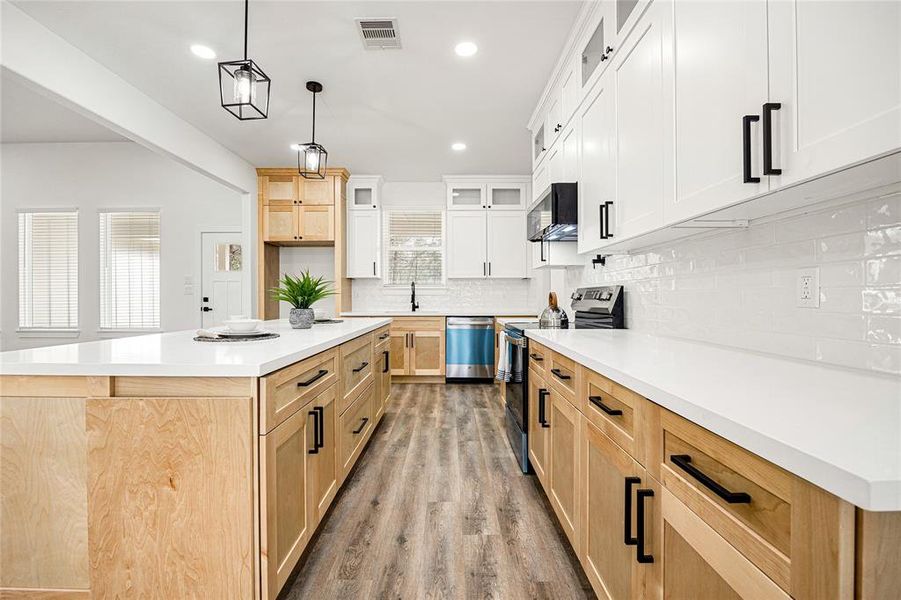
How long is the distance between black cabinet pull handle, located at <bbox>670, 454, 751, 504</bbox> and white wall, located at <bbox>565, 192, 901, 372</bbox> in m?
0.60

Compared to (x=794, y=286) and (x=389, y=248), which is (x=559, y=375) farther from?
(x=389, y=248)

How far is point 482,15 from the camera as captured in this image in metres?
2.55

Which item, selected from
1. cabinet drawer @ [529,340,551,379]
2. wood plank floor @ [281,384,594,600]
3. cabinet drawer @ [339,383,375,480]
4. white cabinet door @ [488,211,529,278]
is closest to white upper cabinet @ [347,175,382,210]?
white cabinet door @ [488,211,529,278]

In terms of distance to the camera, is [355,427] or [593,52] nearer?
[593,52]

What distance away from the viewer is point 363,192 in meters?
5.93

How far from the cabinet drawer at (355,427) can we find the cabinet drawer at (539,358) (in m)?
1.08

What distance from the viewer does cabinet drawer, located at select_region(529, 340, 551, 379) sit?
221 centimetres

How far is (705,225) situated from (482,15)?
185 cm

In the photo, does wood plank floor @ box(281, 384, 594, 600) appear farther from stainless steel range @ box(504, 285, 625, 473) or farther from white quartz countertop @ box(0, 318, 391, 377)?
white quartz countertop @ box(0, 318, 391, 377)

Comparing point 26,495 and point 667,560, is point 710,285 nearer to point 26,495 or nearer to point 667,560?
point 667,560

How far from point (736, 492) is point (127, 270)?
6904 millimetres

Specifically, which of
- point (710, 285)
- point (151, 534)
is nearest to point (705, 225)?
point (710, 285)

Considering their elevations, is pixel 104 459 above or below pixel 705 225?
below

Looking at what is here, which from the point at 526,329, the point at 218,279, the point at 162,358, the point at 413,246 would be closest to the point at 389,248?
the point at 413,246
